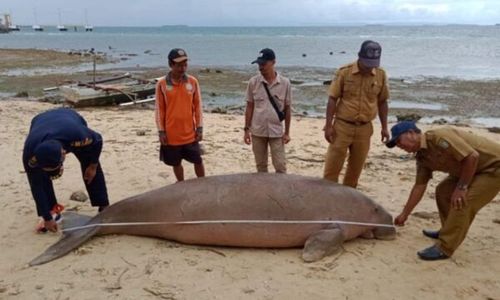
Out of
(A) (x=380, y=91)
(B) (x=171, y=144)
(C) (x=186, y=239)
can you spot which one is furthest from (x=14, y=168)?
(A) (x=380, y=91)

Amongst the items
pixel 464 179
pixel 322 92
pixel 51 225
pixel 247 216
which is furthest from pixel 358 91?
pixel 322 92

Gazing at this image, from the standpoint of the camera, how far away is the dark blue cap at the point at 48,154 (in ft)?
15.6

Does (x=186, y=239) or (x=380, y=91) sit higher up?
(x=380, y=91)

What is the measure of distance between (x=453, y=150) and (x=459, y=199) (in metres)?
0.50

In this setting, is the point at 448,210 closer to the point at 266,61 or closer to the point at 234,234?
the point at 234,234

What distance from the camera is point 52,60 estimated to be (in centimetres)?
4112

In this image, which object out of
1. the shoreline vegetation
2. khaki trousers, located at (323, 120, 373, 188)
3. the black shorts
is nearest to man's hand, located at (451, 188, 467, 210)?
khaki trousers, located at (323, 120, 373, 188)

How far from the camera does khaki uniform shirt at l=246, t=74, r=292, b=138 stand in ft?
21.1

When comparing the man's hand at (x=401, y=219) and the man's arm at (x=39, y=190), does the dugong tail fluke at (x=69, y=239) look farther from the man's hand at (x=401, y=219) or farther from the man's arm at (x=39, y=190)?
the man's hand at (x=401, y=219)

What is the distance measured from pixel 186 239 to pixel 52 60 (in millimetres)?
39518

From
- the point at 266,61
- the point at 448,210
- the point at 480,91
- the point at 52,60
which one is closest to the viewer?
the point at 448,210

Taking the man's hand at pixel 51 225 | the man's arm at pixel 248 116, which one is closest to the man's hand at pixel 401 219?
the man's arm at pixel 248 116

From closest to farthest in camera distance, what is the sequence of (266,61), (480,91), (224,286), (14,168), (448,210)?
1. (224,286)
2. (448,210)
3. (266,61)
4. (14,168)
5. (480,91)

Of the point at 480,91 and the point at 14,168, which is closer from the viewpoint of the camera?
the point at 14,168
